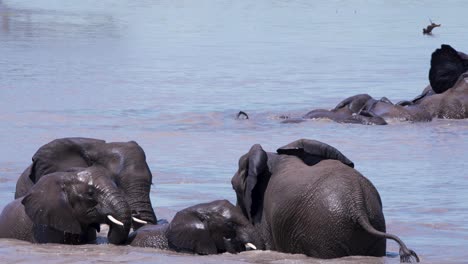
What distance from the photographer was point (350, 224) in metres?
7.96

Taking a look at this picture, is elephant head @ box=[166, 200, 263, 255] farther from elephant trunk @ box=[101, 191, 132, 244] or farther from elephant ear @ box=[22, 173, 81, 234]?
elephant ear @ box=[22, 173, 81, 234]

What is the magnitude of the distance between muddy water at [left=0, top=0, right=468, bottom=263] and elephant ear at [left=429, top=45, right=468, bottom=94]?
129 cm

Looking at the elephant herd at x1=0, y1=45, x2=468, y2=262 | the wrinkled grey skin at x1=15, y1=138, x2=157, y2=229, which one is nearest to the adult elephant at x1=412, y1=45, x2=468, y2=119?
the wrinkled grey skin at x1=15, y1=138, x2=157, y2=229

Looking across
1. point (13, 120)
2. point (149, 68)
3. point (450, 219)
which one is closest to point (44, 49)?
point (149, 68)

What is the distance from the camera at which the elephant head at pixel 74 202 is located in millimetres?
8305

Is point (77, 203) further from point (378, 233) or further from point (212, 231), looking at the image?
point (378, 233)

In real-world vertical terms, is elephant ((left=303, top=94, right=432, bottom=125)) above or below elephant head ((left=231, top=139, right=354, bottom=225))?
below

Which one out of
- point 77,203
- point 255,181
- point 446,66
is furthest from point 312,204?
point 446,66

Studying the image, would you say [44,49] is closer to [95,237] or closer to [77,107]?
[77,107]

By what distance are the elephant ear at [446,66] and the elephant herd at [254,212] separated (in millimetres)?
10631

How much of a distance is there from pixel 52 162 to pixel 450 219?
308 cm

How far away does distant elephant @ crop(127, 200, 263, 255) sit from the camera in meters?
8.30

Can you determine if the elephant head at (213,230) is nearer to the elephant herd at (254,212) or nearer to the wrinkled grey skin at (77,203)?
the elephant herd at (254,212)

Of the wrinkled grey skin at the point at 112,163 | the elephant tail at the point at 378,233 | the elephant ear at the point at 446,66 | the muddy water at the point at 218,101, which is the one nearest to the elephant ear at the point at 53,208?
the muddy water at the point at 218,101
